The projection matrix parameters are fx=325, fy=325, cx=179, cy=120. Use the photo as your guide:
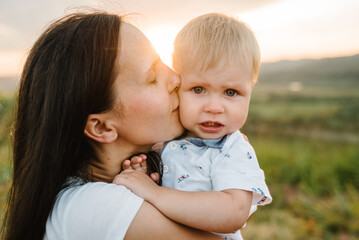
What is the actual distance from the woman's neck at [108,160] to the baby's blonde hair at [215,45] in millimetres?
604

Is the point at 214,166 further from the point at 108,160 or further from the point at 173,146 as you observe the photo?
the point at 108,160

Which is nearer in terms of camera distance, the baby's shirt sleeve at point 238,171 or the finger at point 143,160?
the baby's shirt sleeve at point 238,171

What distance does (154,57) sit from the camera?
6.05 ft

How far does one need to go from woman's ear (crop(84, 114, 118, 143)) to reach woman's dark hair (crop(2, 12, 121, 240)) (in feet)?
0.15

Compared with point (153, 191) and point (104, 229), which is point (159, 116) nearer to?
point (153, 191)

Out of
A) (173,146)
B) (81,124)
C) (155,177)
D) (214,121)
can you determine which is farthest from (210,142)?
(81,124)

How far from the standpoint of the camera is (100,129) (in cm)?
181

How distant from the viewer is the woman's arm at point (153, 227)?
1473 millimetres

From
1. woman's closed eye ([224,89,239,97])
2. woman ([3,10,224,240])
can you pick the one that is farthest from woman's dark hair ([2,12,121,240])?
woman's closed eye ([224,89,239,97])

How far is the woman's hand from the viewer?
1.64 meters

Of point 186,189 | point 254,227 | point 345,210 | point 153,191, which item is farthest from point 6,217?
point 345,210

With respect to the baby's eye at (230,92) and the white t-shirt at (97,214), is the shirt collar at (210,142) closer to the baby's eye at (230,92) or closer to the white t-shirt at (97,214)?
the baby's eye at (230,92)

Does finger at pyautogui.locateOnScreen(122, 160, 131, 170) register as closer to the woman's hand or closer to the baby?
the baby

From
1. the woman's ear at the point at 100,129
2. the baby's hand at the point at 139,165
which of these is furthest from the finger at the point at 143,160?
the woman's ear at the point at 100,129
